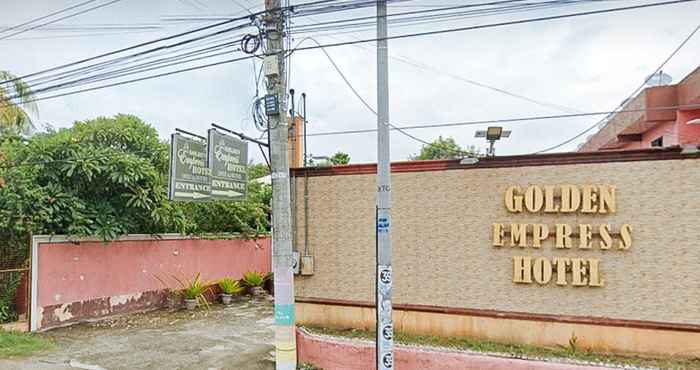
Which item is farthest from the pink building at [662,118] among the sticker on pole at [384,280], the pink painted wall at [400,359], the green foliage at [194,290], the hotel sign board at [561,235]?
the green foliage at [194,290]

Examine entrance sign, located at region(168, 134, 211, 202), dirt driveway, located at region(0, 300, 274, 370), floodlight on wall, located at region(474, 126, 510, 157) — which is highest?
floodlight on wall, located at region(474, 126, 510, 157)

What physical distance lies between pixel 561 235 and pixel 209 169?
520 cm

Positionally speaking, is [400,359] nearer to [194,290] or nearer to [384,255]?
[384,255]

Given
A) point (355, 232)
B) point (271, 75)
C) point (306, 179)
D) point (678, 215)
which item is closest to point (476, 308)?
point (355, 232)

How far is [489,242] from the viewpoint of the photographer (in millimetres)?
7328

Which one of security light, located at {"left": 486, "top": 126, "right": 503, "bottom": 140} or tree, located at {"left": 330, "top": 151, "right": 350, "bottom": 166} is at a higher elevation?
tree, located at {"left": 330, "top": 151, "right": 350, "bottom": 166}

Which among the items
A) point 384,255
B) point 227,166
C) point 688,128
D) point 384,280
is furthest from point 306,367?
point 688,128

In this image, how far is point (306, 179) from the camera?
866 centimetres

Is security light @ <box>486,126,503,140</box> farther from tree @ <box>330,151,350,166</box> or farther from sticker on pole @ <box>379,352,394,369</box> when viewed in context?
tree @ <box>330,151,350,166</box>

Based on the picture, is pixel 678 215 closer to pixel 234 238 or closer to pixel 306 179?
pixel 306 179

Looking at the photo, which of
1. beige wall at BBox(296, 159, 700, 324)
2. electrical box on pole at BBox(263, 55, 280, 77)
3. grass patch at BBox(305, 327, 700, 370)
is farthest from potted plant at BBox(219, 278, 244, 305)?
electrical box on pole at BBox(263, 55, 280, 77)

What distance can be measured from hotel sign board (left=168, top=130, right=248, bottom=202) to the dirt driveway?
267cm

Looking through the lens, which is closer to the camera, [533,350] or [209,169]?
[533,350]

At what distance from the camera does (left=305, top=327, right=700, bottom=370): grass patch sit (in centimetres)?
630
